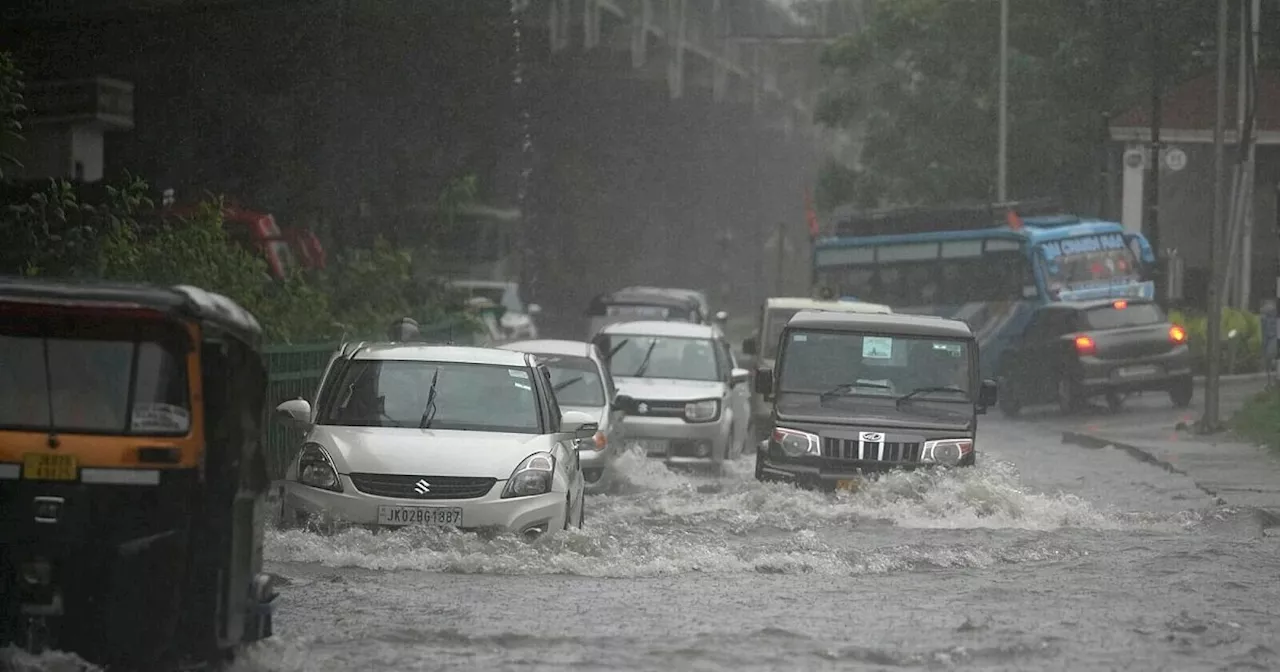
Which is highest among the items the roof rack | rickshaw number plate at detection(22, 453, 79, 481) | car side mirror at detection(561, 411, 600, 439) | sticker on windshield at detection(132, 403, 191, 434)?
the roof rack

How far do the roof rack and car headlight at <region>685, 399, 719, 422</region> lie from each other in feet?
53.8

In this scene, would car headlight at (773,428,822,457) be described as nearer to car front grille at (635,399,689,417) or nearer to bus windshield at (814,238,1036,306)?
car front grille at (635,399,689,417)

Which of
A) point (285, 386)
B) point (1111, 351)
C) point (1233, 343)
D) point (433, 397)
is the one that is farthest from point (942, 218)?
point (433, 397)

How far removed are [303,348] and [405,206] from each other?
535 inches

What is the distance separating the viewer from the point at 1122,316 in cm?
3181

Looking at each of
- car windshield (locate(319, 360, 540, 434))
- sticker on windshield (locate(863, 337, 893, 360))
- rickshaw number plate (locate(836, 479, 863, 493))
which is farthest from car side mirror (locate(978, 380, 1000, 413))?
car windshield (locate(319, 360, 540, 434))

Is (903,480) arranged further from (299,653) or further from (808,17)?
(808,17)

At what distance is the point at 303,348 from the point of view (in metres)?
18.8

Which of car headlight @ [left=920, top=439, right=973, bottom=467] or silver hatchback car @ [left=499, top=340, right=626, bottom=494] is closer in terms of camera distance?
car headlight @ [left=920, top=439, right=973, bottom=467]

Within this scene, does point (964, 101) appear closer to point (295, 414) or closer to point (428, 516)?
point (295, 414)

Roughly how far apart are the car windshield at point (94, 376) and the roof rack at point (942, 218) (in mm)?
30359

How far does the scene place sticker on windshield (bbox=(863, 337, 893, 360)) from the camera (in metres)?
17.7

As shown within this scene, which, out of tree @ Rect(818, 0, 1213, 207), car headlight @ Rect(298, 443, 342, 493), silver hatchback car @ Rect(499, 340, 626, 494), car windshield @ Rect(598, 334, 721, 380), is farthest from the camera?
tree @ Rect(818, 0, 1213, 207)

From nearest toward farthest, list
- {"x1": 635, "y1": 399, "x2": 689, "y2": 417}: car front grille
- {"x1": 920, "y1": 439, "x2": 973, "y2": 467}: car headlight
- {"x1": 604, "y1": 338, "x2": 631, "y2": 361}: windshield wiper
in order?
{"x1": 920, "y1": 439, "x2": 973, "y2": 467}: car headlight < {"x1": 635, "y1": 399, "x2": 689, "y2": 417}: car front grille < {"x1": 604, "y1": 338, "x2": 631, "y2": 361}: windshield wiper
